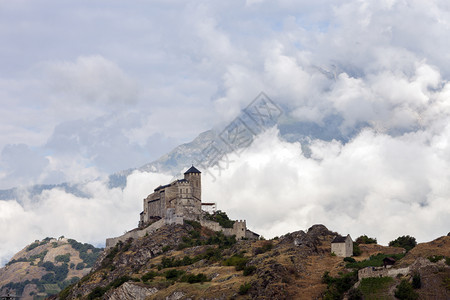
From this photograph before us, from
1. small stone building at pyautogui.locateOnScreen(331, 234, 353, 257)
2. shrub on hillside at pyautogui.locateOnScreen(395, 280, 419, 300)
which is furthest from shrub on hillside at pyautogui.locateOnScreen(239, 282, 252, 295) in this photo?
shrub on hillside at pyautogui.locateOnScreen(395, 280, 419, 300)

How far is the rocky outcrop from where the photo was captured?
104562 mm

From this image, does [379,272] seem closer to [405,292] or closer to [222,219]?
[405,292]

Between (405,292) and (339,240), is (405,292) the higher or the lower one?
the lower one

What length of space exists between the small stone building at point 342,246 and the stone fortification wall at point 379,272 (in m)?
18.4

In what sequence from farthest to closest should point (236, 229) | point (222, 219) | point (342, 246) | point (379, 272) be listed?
point (222, 219) → point (236, 229) → point (342, 246) → point (379, 272)

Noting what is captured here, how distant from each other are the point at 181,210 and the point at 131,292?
140ft

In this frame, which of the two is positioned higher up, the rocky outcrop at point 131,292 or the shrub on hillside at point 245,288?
the rocky outcrop at point 131,292

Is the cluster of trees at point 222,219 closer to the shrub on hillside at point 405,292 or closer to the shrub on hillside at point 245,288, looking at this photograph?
the shrub on hillside at point 245,288

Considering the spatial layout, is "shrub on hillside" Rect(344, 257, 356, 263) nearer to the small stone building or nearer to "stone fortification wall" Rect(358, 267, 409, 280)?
the small stone building

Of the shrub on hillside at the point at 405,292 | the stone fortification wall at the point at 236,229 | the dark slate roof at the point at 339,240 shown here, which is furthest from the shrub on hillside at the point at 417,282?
the stone fortification wall at the point at 236,229

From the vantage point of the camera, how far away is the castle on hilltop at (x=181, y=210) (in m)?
145

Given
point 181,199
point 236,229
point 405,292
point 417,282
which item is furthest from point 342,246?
point 181,199

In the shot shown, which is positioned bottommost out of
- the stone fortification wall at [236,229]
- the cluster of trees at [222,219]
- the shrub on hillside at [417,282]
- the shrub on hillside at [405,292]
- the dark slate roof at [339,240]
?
the shrub on hillside at [405,292]

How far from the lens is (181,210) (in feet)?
484
